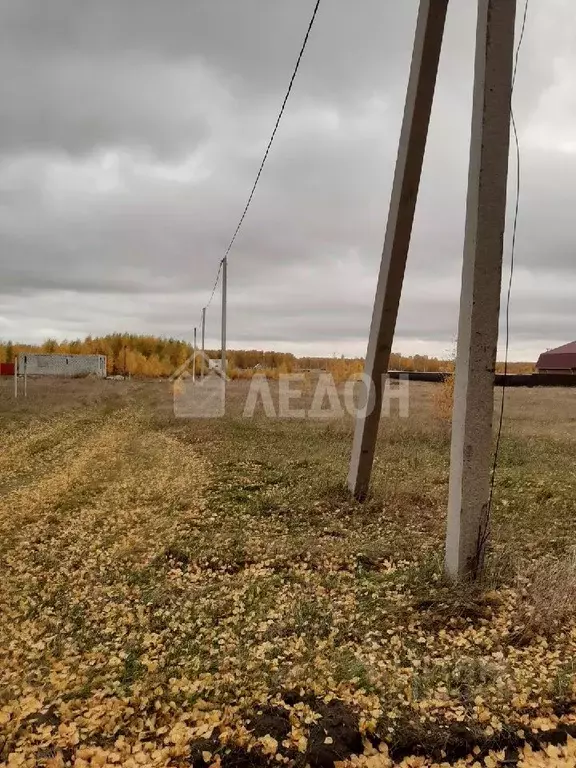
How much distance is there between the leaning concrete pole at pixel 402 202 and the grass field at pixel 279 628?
177 centimetres

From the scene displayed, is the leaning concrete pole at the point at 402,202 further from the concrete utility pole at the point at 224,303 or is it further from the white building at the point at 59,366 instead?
the white building at the point at 59,366

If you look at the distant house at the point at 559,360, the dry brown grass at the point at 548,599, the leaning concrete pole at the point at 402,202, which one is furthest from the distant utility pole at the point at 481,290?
the distant house at the point at 559,360

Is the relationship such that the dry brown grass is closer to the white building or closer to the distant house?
the distant house

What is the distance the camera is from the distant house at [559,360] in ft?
173

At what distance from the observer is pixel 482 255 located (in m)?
4.84

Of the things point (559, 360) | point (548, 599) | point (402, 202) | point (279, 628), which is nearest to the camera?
point (279, 628)

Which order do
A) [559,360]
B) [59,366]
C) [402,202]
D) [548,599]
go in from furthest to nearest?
1. [59,366]
2. [559,360]
3. [402,202]
4. [548,599]

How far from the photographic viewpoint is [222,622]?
4.95 m

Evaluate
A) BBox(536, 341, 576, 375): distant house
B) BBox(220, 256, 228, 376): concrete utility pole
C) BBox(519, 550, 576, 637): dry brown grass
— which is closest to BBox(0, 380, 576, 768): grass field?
BBox(519, 550, 576, 637): dry brown grass

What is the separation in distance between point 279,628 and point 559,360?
56108 mm

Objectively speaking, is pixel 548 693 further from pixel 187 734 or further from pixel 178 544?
pixel 178 544

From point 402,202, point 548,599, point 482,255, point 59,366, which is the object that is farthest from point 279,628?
point 59,366

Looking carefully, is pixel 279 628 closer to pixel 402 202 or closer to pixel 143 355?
pixel 402 202

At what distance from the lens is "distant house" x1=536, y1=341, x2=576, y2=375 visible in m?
52.8
